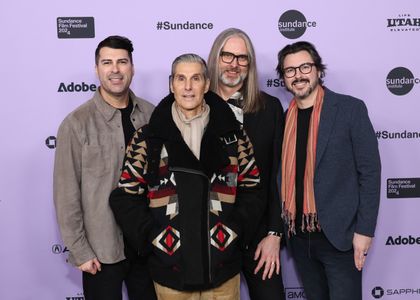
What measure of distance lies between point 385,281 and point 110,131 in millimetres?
1838

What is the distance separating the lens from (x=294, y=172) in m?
2.04

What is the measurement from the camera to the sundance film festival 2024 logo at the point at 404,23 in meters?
2.53

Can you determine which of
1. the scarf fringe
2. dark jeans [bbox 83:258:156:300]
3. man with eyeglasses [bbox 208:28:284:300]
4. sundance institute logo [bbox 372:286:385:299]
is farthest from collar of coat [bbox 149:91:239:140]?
sundance institute logo [bbox 372:286:385:299]

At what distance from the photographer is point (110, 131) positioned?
1.97 meters

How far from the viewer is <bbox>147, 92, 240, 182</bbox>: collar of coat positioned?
175 cm

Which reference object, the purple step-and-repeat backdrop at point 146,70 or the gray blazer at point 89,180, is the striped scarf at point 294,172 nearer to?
the purple step-and-repeat backdrop at point 146,70

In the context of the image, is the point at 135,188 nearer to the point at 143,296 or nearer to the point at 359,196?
the point at 143,296

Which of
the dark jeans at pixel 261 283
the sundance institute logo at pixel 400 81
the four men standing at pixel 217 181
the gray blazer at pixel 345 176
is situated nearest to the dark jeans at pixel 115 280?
the four men standing at pixel 217 181

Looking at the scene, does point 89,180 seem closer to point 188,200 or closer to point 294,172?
point 188,200

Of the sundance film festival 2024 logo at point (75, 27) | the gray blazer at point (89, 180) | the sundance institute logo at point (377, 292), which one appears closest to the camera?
the gray blazer at point (89, 180)

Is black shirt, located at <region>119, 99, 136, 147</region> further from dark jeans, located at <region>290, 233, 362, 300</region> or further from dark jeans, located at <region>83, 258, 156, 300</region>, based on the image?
dark jeans, located at <region>290, 233, 362, 300</region>

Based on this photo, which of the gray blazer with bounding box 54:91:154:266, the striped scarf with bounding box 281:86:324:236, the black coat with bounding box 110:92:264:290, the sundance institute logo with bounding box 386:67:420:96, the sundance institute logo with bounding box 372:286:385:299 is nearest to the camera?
the black coat with bounding box 110:92:264:290

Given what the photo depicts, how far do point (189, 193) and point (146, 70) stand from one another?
1002mm

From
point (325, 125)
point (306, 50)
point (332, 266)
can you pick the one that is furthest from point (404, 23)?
point (332, 266)
